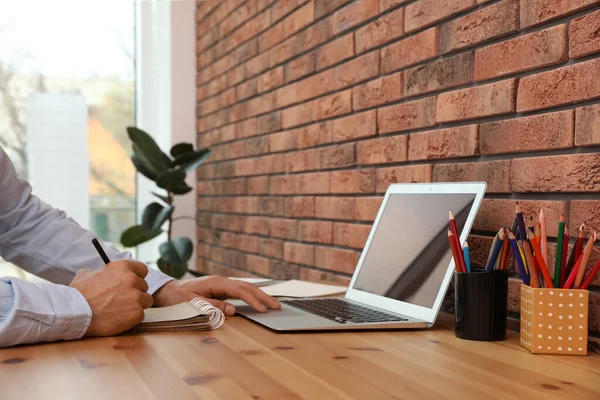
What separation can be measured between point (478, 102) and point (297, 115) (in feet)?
3.10

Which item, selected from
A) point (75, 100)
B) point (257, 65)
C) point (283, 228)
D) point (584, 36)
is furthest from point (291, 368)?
point (75, 100)

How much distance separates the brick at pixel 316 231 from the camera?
195 centimetres

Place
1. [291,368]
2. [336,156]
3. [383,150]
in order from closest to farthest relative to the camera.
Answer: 1. [291,368]
2. [383,150]
3. [336,156]

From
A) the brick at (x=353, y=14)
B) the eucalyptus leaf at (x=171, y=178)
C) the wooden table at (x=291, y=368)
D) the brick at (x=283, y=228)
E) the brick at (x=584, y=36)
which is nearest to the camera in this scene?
the wooden table at (x=291, y=368)

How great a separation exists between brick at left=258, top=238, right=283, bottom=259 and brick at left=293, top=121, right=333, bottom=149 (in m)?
0.38

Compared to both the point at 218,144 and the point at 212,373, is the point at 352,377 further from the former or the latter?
the point at 218,144

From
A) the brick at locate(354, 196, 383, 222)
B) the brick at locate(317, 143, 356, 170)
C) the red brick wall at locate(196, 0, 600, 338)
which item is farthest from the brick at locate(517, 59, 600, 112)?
the brick at locate(317, 143, 356, 170)

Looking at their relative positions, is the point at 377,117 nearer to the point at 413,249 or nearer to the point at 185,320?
the point at 413,249

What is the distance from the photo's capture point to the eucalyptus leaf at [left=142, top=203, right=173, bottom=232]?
115 inches

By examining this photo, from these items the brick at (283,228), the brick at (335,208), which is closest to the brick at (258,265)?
the brick at (283,228)

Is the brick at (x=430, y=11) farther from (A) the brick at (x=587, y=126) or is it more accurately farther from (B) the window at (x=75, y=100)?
(B) the window at (x=75, y=100)

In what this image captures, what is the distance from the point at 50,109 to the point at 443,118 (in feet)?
8.18

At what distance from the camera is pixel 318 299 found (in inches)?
Result: 57.2

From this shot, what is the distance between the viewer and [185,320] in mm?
1146
